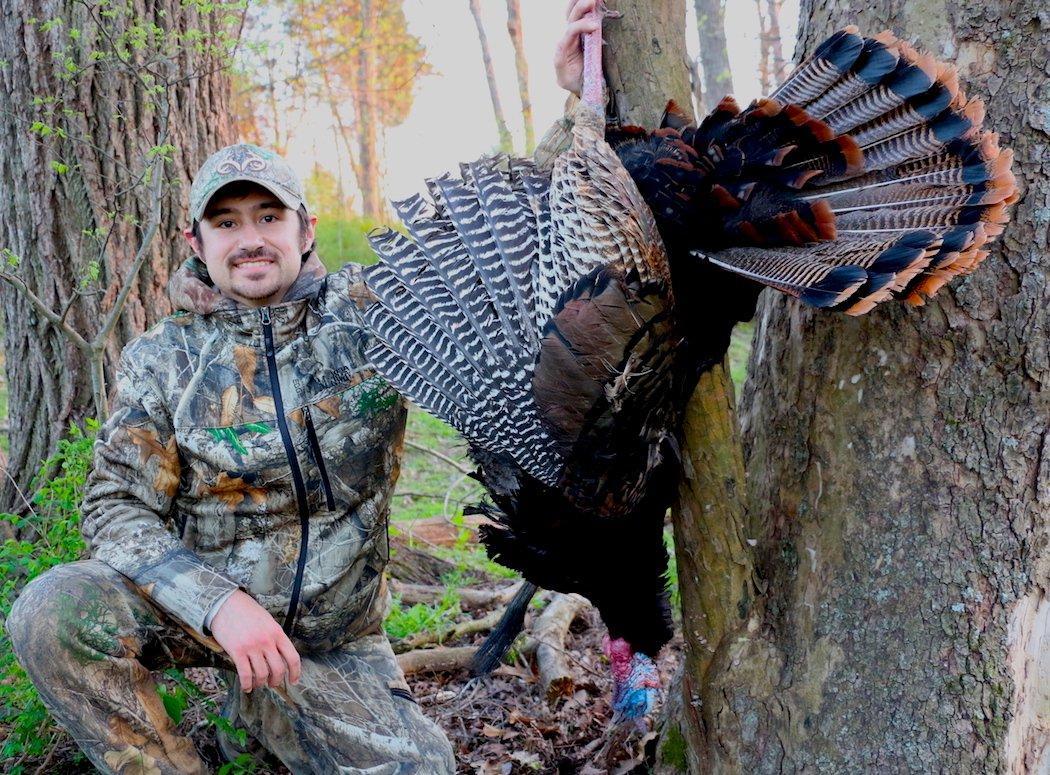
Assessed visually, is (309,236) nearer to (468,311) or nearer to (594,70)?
(468,311)

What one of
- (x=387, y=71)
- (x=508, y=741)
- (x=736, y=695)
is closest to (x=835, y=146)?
(x=736, y=695)

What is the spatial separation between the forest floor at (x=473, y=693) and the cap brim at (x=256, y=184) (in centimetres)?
166

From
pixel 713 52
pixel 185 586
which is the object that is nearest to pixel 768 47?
pixel 713 52

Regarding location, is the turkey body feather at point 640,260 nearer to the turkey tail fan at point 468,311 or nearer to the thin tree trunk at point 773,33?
the turkey tail fan at point 468,311

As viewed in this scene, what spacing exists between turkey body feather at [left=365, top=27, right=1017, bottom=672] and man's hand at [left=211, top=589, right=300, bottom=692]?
2.84 feet

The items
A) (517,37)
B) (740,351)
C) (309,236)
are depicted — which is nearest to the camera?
(309,236)

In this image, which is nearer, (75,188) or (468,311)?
(468,311)

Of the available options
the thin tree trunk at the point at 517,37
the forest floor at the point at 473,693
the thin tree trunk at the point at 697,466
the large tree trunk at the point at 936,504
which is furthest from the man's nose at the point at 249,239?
the thin tree trunk at the point at 517,37

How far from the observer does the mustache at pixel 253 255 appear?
3.07m

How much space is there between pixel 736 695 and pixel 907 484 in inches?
34.2

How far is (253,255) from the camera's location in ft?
10.1

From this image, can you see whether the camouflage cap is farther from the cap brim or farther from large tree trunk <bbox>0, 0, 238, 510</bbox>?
large tree trunk <bbox>0, 0, 238, 510</bbox>

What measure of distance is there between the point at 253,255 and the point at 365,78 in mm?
12420

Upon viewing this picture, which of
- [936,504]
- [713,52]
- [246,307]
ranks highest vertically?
[713,52]
